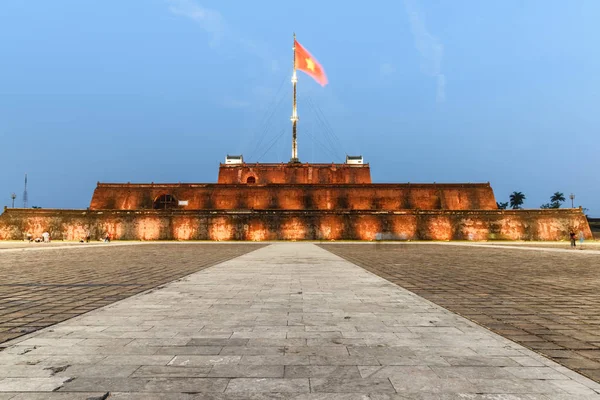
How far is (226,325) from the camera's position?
4199 millimetres

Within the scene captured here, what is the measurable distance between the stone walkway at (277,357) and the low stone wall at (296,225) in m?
26.9

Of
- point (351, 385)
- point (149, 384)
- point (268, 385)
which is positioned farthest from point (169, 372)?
point (351, 385)

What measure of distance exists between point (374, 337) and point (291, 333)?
0.89m

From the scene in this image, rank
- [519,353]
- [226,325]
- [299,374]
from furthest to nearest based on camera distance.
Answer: [226,325] → [519,353] → [299,374]

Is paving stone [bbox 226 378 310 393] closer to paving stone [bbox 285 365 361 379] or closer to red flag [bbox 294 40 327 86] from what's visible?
paving stone [bbox 285 365 361 379]

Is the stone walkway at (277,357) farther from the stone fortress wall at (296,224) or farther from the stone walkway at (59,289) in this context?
the stone fortress wall at (296,224)

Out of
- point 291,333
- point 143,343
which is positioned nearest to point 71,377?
point 143,343

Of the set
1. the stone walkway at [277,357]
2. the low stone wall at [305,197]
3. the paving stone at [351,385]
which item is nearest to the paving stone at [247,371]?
the stone walkway at [277,357]

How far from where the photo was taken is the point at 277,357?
312cm

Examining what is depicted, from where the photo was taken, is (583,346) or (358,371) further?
(583,346)

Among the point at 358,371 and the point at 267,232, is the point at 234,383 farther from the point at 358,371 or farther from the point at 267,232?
the point at 267,232

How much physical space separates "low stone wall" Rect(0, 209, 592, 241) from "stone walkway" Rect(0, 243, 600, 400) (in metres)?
26.9

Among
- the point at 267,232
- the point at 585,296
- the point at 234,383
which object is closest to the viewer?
the point at 234,383

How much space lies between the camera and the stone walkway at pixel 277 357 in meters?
2.45
